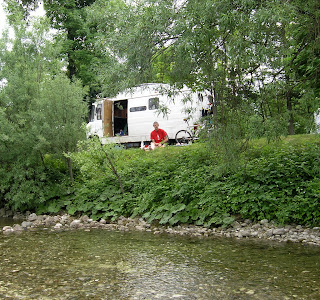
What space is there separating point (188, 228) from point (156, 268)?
3.11 meters

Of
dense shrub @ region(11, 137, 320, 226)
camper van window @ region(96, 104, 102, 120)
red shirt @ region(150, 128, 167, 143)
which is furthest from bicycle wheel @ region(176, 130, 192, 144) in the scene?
camper van window @ region(96, 104, 102, 120)

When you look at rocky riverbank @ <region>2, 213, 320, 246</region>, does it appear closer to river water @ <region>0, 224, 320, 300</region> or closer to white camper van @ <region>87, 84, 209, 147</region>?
river water @ <region>0, 224, 320, 300</region>

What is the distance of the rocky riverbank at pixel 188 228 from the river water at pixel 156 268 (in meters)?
0.39

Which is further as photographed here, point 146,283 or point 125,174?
point 125,174

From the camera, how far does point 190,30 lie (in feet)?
20.7

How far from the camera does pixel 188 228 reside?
8.80 metres

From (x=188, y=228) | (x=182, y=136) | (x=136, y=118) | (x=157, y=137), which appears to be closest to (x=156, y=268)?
(x=188, y=228)

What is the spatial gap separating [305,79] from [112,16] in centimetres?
404

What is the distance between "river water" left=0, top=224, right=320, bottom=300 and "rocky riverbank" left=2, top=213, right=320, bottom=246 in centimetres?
39

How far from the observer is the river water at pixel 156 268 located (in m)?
4.62

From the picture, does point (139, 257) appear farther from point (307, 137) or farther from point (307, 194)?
point (307, 137)

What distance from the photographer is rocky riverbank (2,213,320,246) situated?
7.45m

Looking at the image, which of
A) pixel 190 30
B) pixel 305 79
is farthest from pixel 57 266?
pixel 305 79

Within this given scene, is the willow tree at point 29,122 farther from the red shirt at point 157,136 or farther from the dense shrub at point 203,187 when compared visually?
the red shirt at point 157,136
